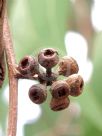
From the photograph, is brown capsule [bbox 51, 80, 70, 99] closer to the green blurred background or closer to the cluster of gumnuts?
the cluster of gumnuts

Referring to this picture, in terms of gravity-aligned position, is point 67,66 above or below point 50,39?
below

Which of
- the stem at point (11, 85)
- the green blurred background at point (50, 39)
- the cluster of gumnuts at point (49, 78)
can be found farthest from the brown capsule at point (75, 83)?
the green blurred background at point (50, 39)

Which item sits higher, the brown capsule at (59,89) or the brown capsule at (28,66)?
the brown capsule at (28,66)

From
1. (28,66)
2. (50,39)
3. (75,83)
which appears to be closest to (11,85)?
(28,66)

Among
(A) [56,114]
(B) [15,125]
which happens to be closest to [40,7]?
(A) [56,114]

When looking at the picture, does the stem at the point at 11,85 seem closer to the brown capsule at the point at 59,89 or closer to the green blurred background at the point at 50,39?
the brown capsule at the point at 59,89

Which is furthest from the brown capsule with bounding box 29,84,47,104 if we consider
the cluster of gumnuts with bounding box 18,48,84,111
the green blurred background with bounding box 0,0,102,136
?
the green blurred background with bounding box 0,0,102,136

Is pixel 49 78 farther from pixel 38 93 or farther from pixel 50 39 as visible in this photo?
pixel 50 39
